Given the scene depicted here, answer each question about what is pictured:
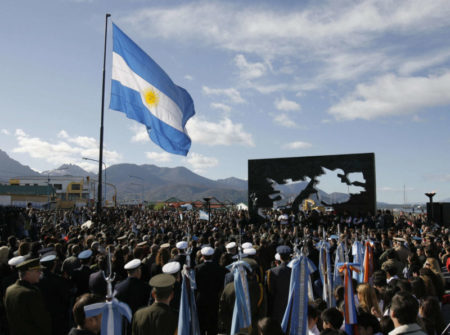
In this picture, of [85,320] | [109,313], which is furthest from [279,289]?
[85,320]

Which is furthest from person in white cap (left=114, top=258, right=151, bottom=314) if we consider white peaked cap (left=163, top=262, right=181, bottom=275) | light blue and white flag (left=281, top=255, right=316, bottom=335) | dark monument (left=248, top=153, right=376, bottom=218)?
dark monument (left=248, top=153, right=376, bottom=218)

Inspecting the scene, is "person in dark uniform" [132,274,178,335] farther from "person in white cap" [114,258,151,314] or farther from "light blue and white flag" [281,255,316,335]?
"light blue and white flag" [281,255,316,335]

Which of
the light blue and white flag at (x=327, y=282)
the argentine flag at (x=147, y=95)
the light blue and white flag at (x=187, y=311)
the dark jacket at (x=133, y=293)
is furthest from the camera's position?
the argentine flag at (x=147, y=95)

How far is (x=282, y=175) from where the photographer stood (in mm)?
31188

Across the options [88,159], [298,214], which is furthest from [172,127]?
[88,159]

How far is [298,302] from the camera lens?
5012 millimetres

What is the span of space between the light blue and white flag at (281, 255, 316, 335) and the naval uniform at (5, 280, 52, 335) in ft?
10.1

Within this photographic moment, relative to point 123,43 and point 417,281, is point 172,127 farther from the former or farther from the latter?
point 417,281

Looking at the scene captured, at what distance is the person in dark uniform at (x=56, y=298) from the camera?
5.69m

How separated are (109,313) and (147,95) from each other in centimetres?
1199

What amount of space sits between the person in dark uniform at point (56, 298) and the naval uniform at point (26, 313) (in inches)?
27.2

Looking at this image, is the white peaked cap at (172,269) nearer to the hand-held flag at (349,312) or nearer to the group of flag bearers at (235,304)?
the group of flag bearers at (235,304)

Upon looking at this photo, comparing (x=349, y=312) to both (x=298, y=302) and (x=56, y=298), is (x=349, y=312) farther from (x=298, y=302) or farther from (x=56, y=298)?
(x=56, y=298)

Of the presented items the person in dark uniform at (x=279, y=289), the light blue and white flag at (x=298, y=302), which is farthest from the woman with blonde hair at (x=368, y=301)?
the person in dark uniform at (x=279, y=289)
